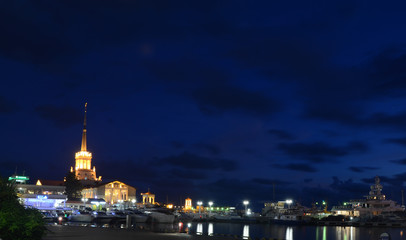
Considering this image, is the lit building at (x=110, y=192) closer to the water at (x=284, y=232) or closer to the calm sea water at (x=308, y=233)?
the calm sea water at (x=308, y=233)

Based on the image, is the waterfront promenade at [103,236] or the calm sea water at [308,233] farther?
the calm sea water at [308,233]

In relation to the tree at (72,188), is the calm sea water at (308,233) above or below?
below

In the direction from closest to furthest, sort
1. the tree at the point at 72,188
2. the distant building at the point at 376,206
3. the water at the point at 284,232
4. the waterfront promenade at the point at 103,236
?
the waterfront promenade at the point at 103,236
the water at the point at 284,232
the distant building at the point at 376,206
the tree at the point at 72,188

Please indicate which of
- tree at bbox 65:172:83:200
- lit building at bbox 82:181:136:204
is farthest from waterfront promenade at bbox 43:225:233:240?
lit building at bbox 82:181:136:204

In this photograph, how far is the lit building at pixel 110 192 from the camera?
599ft

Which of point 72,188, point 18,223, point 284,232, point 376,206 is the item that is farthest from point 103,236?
point 72,188

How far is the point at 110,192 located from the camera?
602 ft

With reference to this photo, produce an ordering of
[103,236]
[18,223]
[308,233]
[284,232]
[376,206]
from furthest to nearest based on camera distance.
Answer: [376,206], [284,232], [308,233], [103,236], [18,223]

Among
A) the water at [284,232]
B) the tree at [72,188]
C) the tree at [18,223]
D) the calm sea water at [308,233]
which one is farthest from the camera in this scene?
the tree at [72,188]

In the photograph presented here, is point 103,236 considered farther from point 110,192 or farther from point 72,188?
point 110,192

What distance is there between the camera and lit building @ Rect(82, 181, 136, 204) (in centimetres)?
18250

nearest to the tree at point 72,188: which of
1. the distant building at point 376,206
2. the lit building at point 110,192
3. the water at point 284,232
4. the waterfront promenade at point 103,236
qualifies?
the lit building at point 110,192

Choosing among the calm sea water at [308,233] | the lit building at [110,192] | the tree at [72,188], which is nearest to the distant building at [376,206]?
the calm sea water at [308,233]

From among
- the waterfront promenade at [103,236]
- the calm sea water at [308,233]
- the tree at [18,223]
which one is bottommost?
the calm sea water at [308,233]
